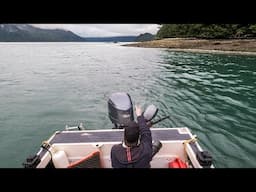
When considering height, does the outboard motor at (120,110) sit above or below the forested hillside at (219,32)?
above

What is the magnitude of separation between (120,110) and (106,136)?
1144 mm

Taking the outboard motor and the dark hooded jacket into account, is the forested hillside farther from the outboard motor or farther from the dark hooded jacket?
the dark hooded jacket

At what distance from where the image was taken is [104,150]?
220 inches

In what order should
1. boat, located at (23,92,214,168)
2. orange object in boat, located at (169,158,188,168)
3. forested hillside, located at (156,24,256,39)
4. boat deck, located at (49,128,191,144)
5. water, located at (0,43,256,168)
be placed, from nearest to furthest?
1. boat, located at (23,92,214,168)
2. orange object in boat, located at (169,158,188,168)
3. boat deck, located at (49,128,191,144)
4. water, located at (0,43,256,168)
5. forested hillside, located at (156,24,256,39)

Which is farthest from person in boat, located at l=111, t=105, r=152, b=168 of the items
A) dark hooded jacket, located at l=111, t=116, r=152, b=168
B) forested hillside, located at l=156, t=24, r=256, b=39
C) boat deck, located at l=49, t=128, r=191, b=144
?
forested hillside, located at l=156, t=24, r=256, b=39

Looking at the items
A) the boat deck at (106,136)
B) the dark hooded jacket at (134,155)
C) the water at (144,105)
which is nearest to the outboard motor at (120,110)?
the boat deck at (106,136)

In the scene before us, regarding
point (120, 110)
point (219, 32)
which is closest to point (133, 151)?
point (120, 110)

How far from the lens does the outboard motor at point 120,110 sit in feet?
22.7

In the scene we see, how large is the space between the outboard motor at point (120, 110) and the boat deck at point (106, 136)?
31.6 inches

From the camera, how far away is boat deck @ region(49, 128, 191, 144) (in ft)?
19.1

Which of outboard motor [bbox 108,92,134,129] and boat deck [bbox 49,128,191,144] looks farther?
outboard motor [bbox 108,92,134,129]

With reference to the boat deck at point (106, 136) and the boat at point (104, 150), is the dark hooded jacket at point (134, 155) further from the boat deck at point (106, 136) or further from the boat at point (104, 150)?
the boat deck at point (106, 136)
